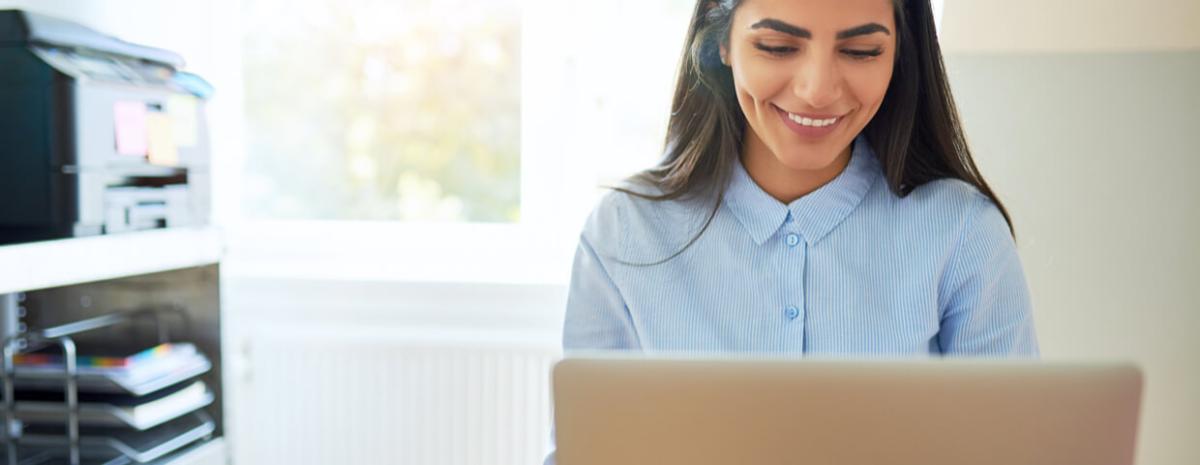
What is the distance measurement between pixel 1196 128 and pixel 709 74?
35.2 inches

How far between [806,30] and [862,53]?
67mm

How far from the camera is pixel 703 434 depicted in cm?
68

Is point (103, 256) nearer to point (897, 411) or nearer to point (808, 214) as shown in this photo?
point (808, 214)

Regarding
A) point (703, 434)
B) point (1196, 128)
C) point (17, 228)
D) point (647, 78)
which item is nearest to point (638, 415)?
point (703, 434)

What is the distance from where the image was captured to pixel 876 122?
1.31 metres

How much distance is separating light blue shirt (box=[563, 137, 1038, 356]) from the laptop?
21.3 inches

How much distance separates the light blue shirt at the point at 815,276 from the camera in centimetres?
123

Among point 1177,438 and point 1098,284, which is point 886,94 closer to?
point 1098,284

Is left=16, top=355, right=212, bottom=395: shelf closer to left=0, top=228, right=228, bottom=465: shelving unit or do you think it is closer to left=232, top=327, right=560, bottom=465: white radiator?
left=0, top=228, right=228, bottom=465: shelving unit

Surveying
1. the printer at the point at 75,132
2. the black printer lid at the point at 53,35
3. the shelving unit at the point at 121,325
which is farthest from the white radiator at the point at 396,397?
the black printer lid at the point at 53,35

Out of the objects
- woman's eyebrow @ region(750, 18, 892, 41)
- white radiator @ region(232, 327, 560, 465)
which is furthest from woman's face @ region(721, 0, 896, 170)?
white radiator @ region(232, 327, 560, 465)

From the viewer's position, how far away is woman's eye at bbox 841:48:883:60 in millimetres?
1183

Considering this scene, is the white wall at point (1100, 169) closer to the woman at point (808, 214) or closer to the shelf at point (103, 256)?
the woman at point (808, 214)

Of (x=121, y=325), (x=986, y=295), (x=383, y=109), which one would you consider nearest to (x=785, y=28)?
(x=986, y=295)
